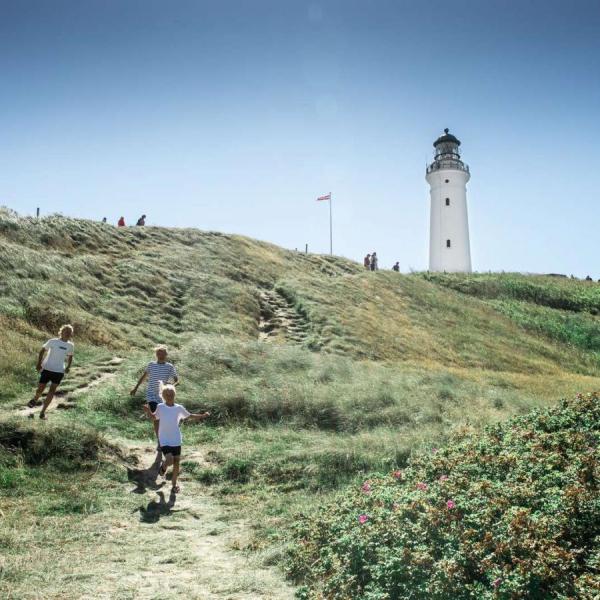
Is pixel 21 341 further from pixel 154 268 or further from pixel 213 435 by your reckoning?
pixel 154 268

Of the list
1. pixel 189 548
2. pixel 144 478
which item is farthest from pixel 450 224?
pixel 189 548

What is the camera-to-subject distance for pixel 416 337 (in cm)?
2641

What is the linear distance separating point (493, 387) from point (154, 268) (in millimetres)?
15852

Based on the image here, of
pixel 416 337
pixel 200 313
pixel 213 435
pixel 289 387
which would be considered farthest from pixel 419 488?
pixel 416 337

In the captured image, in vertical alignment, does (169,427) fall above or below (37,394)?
below

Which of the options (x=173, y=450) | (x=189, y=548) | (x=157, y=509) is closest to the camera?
(x=189, y=548)

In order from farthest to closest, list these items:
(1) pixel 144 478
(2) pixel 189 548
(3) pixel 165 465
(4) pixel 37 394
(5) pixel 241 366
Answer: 1. (5) pixel 241 366
2. (4) pixel 37 394
3. (3) pixel 165 465
4. (1) pixel 144 478
5. (2) pixel 189 548

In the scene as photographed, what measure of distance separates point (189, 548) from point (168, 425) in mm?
2476

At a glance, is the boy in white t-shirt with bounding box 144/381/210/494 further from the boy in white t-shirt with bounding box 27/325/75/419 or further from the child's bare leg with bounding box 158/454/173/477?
the boy in white t-shirt with bounding box 27/325/75/419

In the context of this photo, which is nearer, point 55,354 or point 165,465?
point 165,465

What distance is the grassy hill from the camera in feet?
27.0

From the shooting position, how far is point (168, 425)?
344 inches

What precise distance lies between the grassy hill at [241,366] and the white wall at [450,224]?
15.1 metres

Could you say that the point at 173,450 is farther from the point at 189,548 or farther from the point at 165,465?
the point at 189,548
